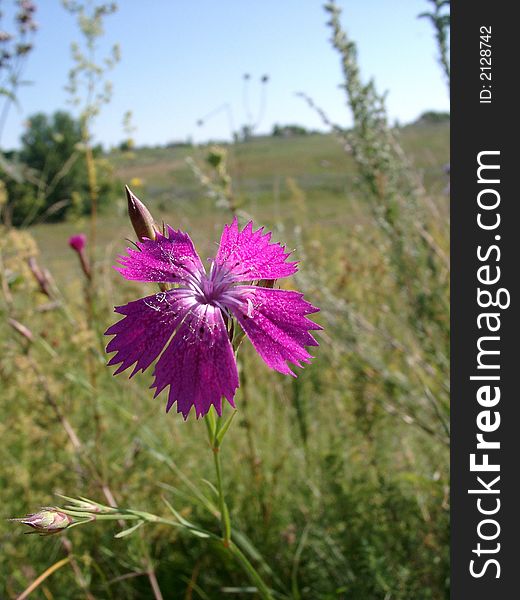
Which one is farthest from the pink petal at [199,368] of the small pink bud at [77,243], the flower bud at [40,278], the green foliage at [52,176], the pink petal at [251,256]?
the green foliage at [52,176]

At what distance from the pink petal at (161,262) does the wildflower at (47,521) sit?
1.10 feet

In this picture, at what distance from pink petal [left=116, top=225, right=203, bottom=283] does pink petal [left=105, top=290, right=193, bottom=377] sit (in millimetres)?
43

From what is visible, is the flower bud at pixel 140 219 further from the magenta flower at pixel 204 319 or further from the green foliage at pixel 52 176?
the green foliage at pixel 52 176

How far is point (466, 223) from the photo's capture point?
1436 mm

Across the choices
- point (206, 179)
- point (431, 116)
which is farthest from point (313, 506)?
point (431, 116)

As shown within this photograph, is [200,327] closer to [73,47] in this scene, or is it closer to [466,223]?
[466,223]

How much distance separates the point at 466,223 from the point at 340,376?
Result: 0.87 metres

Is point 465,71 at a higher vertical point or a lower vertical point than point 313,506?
higher

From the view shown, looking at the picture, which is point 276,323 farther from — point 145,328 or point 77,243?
point 77,243

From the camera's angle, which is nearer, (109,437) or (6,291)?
(6,291)

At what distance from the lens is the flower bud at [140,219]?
34.8 inches

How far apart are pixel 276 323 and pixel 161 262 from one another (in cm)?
20

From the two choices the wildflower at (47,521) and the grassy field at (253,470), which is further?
the grassy field at (253,470)

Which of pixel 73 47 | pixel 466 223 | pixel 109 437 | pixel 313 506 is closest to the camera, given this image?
pixel 466 223
